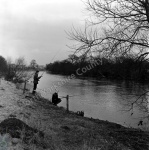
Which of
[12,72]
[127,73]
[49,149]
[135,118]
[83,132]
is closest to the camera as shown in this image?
[49,149]

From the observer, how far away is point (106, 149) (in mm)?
6445

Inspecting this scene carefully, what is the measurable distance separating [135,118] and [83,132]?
35.1ft

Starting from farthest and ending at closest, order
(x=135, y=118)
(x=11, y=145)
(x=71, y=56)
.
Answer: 1. (x=135, y=118)
2. (x=71, y=56)
3. (x=11, y=145)

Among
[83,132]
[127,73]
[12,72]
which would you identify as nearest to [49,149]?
[83,132]

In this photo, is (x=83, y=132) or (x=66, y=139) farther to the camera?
(x=83, y=132)

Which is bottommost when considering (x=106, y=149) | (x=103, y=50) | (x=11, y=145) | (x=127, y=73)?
(x=106, y=149)

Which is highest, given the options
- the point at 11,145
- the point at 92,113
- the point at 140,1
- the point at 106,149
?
the point at 140,1

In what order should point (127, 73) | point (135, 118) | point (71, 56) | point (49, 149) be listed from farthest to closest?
point (135, 118), point (127, 73), point (71, 56), point (49, 149)

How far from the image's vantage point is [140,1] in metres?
7.02

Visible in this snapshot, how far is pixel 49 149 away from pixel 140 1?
5.23 metres

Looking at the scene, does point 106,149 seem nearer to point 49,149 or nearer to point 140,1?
point 49,149

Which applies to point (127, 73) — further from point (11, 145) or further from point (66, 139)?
point (11, 145)

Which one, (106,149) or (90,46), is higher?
(90,46)

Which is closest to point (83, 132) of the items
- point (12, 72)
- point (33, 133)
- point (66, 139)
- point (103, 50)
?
point (66, 139)
